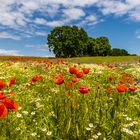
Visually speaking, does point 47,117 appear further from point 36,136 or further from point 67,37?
point 67,37

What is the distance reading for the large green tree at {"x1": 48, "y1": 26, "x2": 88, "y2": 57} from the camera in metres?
90.9

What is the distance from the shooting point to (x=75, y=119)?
618 cm

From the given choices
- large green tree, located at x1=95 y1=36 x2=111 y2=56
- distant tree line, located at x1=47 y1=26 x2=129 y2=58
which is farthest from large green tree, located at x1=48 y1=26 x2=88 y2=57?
large green tree, located at x1=95 y1=36 x2=111 y2=56

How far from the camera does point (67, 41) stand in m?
90.6

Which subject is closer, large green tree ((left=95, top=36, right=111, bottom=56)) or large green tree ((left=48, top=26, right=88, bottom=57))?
large green tree ((left=48, top=26, right=88, bottom=57))

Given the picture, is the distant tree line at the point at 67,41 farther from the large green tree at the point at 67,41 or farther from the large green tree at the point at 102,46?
the large green tree at the point at 102,46

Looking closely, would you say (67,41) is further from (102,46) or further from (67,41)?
(102,46)

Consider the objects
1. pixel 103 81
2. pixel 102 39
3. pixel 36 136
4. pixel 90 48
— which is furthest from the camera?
pixel 102 39

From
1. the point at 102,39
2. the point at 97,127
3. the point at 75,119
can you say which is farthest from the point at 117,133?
the point at 102,39

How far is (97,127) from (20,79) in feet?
34.3

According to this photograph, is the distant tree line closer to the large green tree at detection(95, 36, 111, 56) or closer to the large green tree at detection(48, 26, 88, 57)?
the large green tree at detection(48, 26, 88, 57)

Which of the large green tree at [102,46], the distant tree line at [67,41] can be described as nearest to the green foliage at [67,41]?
the distant tree line at [67,41]

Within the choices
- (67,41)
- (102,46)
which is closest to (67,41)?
(67,41)

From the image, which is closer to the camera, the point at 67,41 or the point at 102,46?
the point at 67,41
